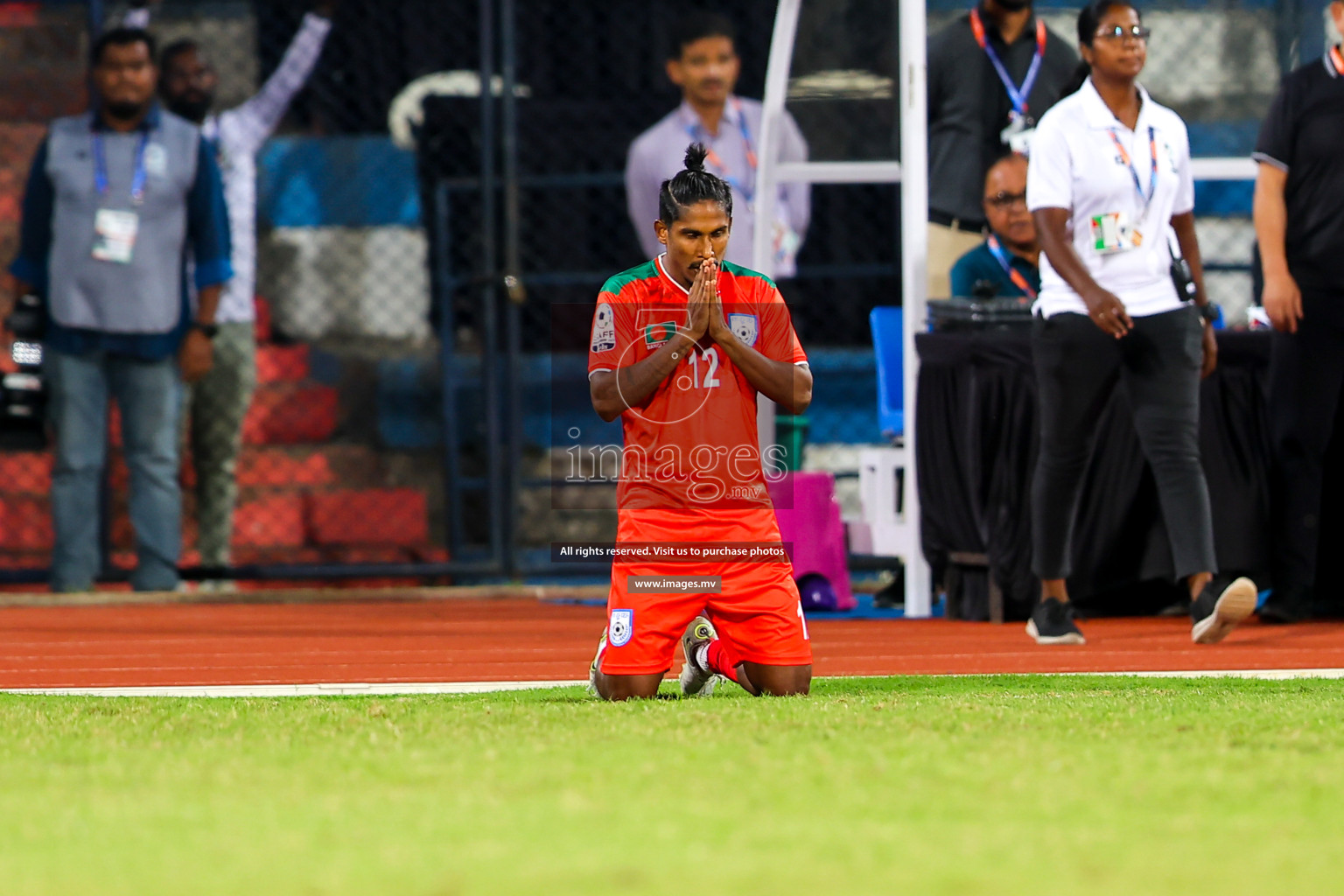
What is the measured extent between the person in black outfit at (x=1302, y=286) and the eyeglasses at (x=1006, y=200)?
3.62 ft

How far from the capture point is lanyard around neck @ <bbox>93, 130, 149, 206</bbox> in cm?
854

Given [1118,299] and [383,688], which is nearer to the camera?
[383,688]

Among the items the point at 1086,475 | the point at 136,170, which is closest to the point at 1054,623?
the point at 1086,475

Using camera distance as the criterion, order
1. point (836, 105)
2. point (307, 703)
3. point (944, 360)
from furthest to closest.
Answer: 1. point (836, 105)
2. point (944, 360)
3. point (307, 703)

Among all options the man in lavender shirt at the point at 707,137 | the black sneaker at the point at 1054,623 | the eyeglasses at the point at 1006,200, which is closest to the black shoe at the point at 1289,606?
the black sneaker at the point at 1054,623

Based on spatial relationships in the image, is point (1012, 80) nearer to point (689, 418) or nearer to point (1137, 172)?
point (1137, 172)

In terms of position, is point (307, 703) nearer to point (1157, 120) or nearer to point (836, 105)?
point (1157, 120)

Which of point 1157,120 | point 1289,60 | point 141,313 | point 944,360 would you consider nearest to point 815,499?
point 944,360

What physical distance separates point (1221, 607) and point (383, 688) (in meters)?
2.35

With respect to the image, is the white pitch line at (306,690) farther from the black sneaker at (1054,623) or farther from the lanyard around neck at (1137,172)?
the lanyard around neck at (1137,172)

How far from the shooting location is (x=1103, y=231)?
5.86m

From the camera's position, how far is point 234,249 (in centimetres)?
929

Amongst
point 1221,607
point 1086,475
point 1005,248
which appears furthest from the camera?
point 1005,248

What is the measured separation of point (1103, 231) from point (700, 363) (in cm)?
188
